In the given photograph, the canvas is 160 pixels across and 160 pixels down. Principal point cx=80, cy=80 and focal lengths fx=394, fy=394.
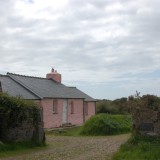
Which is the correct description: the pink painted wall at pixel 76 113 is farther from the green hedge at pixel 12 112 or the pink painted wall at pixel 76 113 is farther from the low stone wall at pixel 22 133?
the green hedge at pixel 12 112

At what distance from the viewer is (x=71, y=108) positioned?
37.4 m

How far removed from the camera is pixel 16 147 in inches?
672

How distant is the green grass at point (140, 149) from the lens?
12625mm

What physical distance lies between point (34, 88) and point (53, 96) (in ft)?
5.79

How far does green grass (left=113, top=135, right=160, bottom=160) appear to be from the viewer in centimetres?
1262

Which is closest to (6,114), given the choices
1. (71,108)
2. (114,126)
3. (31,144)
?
(31,144)

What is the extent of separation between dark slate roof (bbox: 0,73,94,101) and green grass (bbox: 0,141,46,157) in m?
11.6

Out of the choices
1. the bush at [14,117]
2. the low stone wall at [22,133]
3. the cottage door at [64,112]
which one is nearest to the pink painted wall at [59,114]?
the cottage door at [64,112]

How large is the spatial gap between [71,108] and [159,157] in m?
25.3

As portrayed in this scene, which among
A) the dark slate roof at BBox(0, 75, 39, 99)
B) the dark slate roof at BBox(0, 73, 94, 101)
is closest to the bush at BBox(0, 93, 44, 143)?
the dark slate roof at BBox(0, 73, 94, 101)

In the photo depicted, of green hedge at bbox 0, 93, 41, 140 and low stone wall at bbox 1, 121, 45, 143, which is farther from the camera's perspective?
low stone wall at bbox 1, 121, 45, 143

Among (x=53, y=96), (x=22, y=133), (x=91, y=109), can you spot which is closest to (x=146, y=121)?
(x=22, y=133)

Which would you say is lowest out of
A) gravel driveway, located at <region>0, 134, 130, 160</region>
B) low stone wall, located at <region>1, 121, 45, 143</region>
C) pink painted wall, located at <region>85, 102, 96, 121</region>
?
gravel driveway, located at <region>0, 134, 130, 160</region>

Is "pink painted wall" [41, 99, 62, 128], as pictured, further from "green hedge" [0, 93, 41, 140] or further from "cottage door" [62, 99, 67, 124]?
"green hedge" [0, 93, 41, 140]
